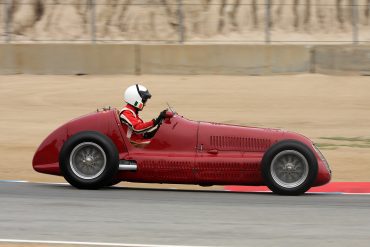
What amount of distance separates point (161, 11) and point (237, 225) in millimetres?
21500

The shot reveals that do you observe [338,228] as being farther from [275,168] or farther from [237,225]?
[275,168]

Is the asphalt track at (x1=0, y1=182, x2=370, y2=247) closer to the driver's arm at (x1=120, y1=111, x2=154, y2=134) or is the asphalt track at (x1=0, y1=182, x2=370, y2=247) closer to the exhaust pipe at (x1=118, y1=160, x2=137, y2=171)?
the exhaust pipe at (x1=118, y1=160, x2=137, y2=171)

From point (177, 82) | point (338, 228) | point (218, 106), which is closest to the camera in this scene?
point (338, 228)

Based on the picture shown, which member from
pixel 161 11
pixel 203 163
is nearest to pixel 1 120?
pixel 203 163

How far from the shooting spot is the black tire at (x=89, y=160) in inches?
455

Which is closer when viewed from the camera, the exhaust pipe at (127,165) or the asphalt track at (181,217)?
the asphalt track at (181,217)

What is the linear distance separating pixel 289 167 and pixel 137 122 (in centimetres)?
184

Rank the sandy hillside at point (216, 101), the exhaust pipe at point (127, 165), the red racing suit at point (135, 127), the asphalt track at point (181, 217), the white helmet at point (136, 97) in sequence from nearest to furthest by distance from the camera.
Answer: the asphalt track at point (181, 217), the exhaust pipe at point (127, 165), the red racing suit at point (135, 127), the white helmet at point (136, 97), the sandy hillside at point (216, 101)

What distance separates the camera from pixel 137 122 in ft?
38.6

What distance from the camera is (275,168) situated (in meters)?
11.4

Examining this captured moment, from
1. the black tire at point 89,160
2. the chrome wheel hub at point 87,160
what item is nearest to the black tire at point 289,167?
the black tire at point 89,160

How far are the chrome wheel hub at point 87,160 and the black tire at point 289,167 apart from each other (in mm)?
1880

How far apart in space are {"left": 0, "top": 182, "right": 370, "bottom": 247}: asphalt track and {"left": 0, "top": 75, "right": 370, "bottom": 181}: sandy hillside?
21.2 ft

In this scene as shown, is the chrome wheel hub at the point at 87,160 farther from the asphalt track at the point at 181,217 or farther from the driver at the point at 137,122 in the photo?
the driver at the point at 137,122
